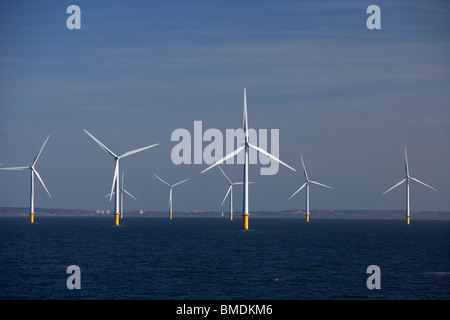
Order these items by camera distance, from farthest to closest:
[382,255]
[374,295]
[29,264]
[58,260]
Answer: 1. [382,255]
2. [58,260]
3. [29,264]
4. [374,295]

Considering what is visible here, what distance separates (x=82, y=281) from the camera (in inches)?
2645
